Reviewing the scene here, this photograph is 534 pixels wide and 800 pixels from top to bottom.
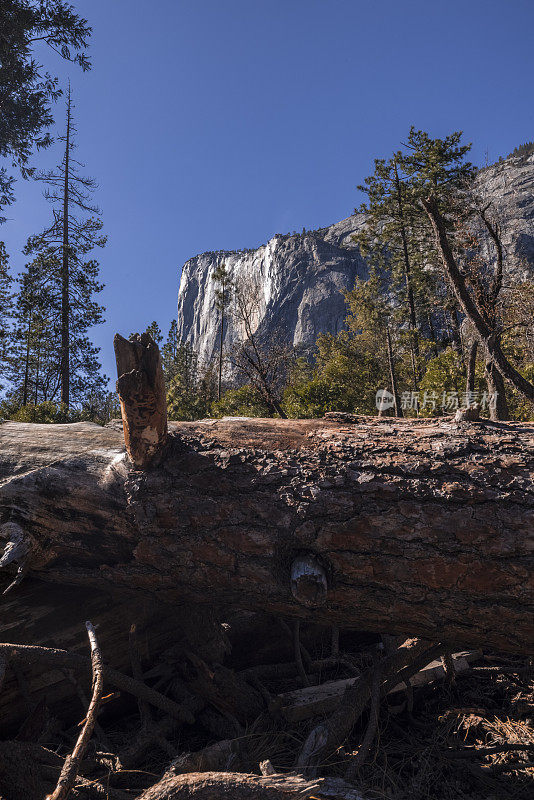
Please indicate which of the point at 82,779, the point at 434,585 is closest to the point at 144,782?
the point at 82,779

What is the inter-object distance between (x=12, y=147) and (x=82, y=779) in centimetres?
2192

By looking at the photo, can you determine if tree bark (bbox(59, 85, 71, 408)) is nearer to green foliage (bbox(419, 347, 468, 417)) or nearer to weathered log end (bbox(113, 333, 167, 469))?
green foliage (bbox(419, 347, 468, 417))

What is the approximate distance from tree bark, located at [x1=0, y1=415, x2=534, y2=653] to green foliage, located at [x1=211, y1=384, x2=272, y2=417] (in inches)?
398

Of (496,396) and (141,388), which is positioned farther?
(496,396)

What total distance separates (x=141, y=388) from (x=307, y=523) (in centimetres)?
97

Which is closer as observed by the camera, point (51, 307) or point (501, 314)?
point (501, 314)

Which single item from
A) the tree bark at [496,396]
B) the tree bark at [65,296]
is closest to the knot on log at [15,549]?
the tree bark at [496,396]

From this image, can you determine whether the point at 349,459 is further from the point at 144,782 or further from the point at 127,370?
the point at 144,782

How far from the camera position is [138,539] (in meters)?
1.99

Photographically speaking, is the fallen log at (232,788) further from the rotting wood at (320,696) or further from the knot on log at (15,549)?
the knot on log at (15,549)

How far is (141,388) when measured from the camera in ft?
6.25

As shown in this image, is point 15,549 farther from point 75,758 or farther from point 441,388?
point 441,388

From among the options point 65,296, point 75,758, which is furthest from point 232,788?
point 65,296

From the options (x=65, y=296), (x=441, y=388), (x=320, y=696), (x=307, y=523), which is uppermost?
(x=65, y=296)
